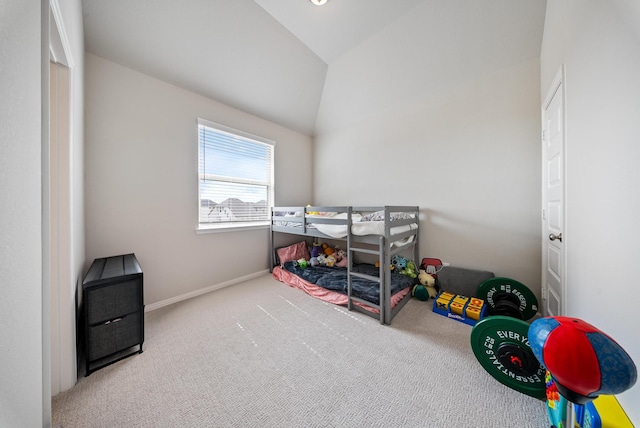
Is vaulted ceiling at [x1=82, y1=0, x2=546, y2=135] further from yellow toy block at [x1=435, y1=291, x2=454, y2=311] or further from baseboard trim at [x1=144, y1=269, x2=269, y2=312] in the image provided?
yellow toy block at [x1=435, y1=291, x2=454, y2=311]

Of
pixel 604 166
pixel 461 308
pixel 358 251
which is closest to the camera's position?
pixel 604 166

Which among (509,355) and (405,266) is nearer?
(509,355)

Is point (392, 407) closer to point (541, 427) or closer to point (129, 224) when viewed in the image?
point (541, 427)

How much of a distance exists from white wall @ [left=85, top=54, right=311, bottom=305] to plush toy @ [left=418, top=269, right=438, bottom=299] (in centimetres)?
240

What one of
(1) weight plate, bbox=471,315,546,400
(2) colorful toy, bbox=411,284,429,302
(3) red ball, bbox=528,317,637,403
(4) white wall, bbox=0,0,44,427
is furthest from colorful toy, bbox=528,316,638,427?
(2) colorful toy, bbox=411,284,429,302

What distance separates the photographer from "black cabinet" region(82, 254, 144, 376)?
53.3 inches

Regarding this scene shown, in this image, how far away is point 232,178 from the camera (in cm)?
287

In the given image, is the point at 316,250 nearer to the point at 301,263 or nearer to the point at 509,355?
the point at 301,263

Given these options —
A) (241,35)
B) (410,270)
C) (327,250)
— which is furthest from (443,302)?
(241,35)

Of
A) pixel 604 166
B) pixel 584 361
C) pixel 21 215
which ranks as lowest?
pixel 584 361

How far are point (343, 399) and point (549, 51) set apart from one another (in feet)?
9.86

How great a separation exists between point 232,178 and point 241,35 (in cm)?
158

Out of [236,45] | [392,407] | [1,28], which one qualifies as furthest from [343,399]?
[236,45]

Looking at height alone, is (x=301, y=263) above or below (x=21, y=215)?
below
